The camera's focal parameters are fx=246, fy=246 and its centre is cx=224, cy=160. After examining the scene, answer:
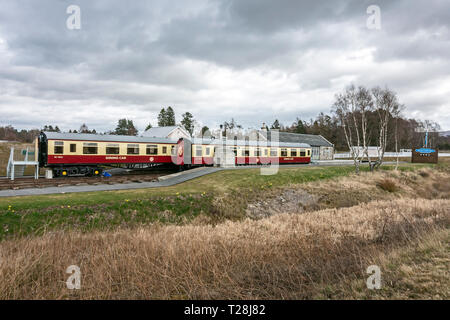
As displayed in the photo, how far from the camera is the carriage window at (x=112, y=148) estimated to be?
64.8ft

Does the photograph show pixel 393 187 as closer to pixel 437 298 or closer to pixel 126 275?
pixel 437 298

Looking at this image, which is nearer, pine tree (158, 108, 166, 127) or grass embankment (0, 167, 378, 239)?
grass embankment (0, 167, 378, 239)

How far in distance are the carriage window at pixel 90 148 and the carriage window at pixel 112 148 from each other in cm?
86

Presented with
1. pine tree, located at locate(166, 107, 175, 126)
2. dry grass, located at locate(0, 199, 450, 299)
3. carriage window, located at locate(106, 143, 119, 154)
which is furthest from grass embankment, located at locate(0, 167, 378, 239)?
pine tree, located at locate(166, 107, 175, 126)

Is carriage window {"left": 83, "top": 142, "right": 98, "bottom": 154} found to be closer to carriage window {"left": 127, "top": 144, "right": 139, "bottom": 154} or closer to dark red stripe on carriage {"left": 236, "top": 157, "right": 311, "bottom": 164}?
carriage window {"left": 127, "top": 144, "right": 139, "bottom": 154}

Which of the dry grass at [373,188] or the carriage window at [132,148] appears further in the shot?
the carriage window at [132,148]

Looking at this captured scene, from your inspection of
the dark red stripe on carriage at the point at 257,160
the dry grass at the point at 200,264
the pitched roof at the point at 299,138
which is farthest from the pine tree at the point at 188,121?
the dry grass at the point at 200,264

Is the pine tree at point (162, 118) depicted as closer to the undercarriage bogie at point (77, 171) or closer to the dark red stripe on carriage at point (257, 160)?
the dark red stripe on carriage at point (257, 160)

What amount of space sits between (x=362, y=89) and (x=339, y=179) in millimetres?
8438

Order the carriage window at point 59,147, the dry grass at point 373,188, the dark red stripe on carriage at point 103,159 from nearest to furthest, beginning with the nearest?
the dry grass at point 373,188 < the carriage window at point 59,147 < the dark red stripe on carriage at point 103,159

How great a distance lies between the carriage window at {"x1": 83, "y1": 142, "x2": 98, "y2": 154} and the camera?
18.8 metres
